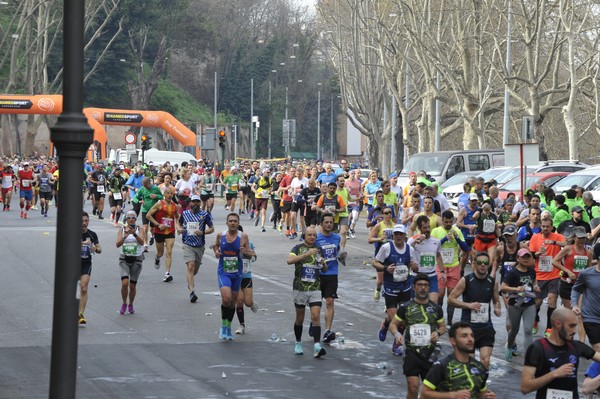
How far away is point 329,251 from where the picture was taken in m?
14.6

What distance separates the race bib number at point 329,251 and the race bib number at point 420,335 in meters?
4.09

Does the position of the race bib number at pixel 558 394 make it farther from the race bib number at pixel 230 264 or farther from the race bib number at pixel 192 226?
the race bib number at pixel 192 226

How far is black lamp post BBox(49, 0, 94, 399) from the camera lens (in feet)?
22.6

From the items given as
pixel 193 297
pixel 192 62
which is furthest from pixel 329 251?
pixel 192 62

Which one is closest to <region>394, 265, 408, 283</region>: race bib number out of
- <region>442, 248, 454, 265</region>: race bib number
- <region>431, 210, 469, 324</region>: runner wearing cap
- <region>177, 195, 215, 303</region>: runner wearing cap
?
<region>431, 210, 469, 324</region>: runner wearing cap

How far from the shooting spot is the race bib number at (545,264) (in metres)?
15.1

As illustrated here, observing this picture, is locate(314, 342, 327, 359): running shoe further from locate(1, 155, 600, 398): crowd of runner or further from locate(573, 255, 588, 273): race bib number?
locate(573, 255, 588, 273): race bib number

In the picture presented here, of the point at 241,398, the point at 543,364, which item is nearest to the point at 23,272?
the point at 241,398

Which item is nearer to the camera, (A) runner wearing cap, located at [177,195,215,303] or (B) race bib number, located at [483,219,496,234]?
(A) runner wearing cap, located at [177,195,215,303]

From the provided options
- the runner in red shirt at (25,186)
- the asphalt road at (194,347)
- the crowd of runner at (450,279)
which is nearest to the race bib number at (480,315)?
the crowd of runner at (450,279)

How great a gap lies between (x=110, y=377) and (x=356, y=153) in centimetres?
10786

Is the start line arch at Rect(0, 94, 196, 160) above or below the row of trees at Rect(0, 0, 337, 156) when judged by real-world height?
below

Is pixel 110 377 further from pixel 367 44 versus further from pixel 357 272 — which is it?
pixel 367 44

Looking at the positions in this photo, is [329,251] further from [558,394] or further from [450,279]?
[558,394]
